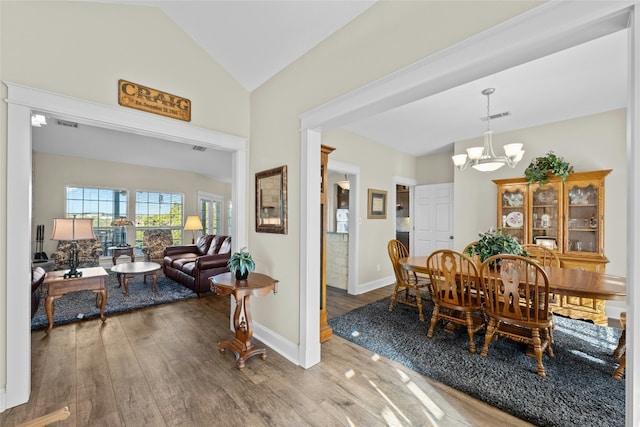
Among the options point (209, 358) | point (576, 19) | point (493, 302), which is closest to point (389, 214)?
point (493, 302)

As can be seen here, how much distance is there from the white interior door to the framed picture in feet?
3.84

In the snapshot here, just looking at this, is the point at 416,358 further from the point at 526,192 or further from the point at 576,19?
the point at 526,192

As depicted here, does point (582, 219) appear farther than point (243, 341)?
Yes

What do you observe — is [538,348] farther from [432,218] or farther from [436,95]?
[432,218]

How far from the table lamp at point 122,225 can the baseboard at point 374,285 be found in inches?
237

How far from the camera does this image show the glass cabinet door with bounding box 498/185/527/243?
13.4 ft

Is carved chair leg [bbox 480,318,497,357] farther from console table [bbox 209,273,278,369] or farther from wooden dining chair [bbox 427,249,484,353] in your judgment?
console table [bbox 209,273,278,369]

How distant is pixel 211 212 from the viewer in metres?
9.12

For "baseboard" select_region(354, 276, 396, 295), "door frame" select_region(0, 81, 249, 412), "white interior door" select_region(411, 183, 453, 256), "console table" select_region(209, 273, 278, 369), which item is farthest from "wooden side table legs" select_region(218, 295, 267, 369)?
"white interior door" select_region(411, 183, 453, 256)

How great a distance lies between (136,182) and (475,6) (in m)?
8.20

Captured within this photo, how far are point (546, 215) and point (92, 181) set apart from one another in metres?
9.30

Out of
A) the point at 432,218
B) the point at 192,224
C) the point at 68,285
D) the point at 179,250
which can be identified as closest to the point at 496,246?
the point at 432,218

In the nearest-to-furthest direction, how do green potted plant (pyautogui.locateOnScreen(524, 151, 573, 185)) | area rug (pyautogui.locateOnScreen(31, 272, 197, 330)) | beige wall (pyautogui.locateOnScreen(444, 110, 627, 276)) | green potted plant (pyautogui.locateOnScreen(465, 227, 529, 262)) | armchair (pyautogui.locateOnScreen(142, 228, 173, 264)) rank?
green potted plant (pyautogui.locateOnScreen(465, 227, 529, 262)) < area rug (pyautogui.locateOnScreen(31, 272, 197, 330)) < beige wall (pyautogui.locateOnScreen(444, 110, 627, 276)) < green potted plant (pyautogui.locateOnScreen(524, 151, 573, 185)) < armchair (pyautogui.locateOnScreen(142, 228, 173, 264))

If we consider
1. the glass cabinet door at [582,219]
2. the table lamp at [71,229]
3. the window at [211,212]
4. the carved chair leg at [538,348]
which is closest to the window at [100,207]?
the window at [211,212]
